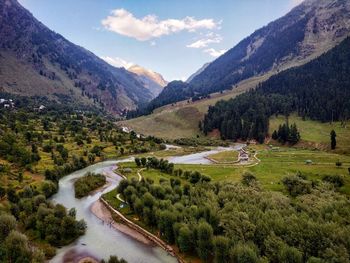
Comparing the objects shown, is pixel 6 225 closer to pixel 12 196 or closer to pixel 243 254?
pixel 12 196

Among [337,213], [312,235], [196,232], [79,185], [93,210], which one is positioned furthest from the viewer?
[79,185]

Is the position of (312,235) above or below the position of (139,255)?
above

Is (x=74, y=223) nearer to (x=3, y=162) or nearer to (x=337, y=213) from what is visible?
(x=337, y=213)

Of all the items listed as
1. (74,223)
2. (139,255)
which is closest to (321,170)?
Result: (139,255)

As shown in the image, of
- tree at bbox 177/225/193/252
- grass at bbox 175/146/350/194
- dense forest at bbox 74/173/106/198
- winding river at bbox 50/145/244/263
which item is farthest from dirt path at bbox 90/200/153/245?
grass at bbox 175/146/350/194

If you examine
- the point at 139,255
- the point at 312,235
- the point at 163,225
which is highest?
the point at 312,235

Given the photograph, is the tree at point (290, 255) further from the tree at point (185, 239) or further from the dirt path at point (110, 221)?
the dirt path at point (110, 221)

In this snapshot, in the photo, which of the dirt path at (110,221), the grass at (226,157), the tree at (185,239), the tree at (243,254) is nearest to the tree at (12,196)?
the dirt path at (110,221)

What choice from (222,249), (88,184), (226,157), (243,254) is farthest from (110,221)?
(226,157)
